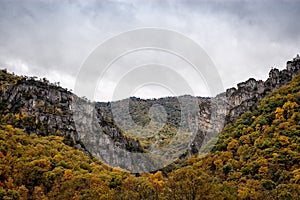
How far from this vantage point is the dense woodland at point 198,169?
116 feet

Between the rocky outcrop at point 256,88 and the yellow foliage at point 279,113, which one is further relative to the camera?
the rocky outcrop at point 256,88

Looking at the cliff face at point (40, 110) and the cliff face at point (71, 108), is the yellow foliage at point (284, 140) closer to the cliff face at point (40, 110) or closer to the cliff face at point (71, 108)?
the cliff face at point (71, 108)

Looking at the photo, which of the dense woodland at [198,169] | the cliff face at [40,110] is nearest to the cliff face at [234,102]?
the dense woodland at [198,169]

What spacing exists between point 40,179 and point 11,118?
3128 centimetres

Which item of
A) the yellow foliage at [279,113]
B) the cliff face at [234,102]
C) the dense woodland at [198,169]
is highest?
the cliff face at [234,102]

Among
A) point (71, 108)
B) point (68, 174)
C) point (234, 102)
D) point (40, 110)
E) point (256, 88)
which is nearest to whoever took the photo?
point (68, 174)

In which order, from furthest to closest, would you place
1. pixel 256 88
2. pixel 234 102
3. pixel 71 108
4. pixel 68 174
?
1. pixel 234 102
2. pixel 71 108
3. pixel 256 88
4. pixel 68 174

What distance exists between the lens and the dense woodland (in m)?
35.5

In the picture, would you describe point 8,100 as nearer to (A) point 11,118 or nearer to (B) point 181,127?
(A) point 11,118

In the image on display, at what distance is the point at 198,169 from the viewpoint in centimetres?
5378

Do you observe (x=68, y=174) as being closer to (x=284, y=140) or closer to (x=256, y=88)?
(x=284, y=140)

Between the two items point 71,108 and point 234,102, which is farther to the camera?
point 234,102

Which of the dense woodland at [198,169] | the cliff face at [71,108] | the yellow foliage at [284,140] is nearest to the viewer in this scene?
the dense woodland at [198,169]

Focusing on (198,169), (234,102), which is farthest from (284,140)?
(234,102)
